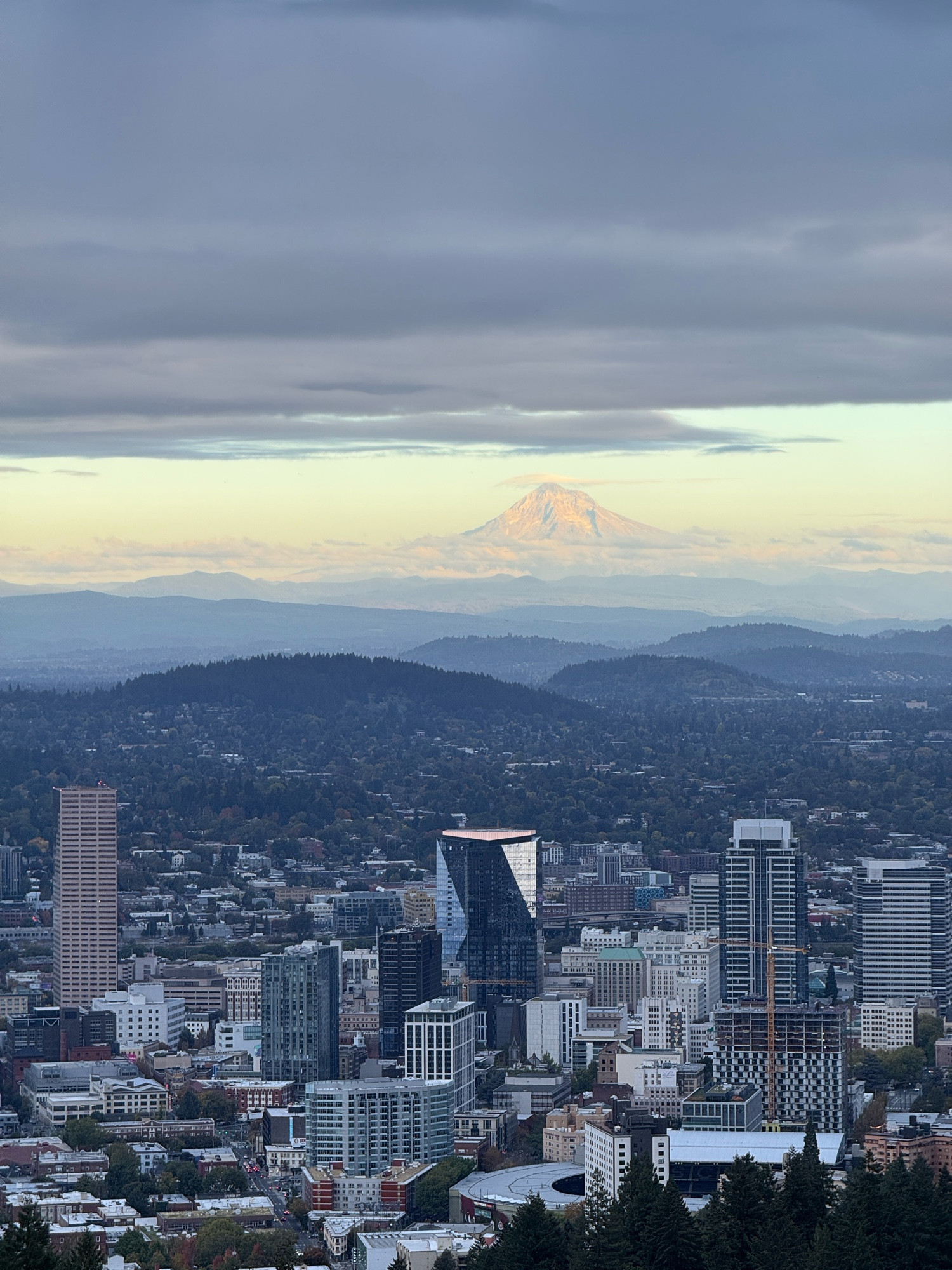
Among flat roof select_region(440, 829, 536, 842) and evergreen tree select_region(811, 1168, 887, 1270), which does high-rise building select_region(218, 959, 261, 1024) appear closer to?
flat roof select_region(440, 829, 536, 842)

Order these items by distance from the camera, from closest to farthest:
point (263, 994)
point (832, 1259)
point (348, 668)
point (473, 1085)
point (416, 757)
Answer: point (832, 1259), point (473, 1085), point (263, 994), point (416, 757), point (348, 668)

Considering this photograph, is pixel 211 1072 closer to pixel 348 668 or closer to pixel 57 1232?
pixel 57 1232

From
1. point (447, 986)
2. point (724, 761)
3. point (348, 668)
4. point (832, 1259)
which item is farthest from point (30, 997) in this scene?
point (348, 668)

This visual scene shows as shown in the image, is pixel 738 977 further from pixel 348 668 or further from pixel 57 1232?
pixel 348 668

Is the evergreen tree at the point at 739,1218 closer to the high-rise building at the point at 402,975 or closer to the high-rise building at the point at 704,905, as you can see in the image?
the high-rise building at the point at 402,975

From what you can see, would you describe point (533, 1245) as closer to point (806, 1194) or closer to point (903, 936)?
point (806, 1194)

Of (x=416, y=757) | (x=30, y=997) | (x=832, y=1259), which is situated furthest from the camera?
(x=416, y=757)

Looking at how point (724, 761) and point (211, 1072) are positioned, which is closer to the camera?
point (211, 1072)

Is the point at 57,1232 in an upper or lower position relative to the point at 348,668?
lower
